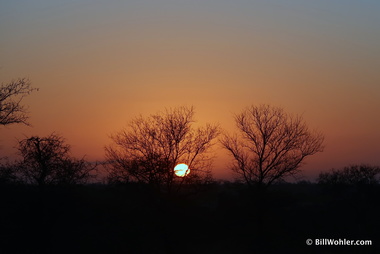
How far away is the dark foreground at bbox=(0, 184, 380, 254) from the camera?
2300 centimetres

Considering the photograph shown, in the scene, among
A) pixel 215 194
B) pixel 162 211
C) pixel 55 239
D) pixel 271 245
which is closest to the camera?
pixel 55 239

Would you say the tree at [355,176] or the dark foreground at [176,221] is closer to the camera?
the dark foreground at [176,221]

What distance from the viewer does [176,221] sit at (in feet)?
102

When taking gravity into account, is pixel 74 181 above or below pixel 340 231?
above

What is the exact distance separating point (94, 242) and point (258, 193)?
16047mm

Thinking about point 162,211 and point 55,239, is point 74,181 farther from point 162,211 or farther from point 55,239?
point 162,211

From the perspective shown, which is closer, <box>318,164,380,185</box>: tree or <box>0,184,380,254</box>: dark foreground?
<box>0,184,380,254</box>: dark foreground

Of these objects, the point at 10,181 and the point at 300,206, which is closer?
the point at 10,181

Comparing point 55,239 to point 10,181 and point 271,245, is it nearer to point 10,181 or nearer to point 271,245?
point 10,181

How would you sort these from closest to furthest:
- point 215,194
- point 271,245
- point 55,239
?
1. point 55,239
2. point 271,245
3. point 215,194

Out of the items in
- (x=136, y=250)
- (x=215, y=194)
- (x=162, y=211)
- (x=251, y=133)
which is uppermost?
(x=251, y=133)

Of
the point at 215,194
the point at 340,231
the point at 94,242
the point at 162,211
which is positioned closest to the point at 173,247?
the point at 162,211

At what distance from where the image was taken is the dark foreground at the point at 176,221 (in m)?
23.0

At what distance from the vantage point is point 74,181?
86.5 ft
